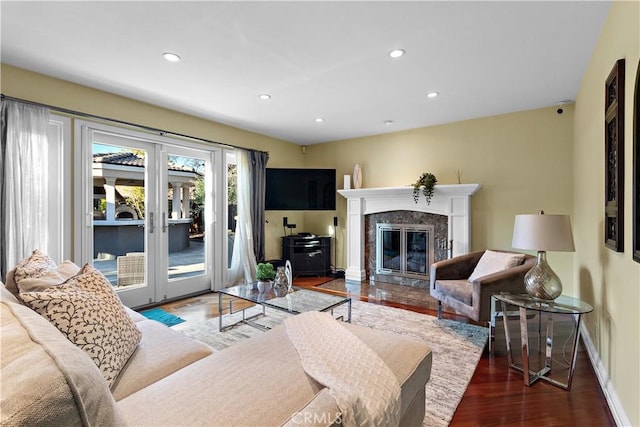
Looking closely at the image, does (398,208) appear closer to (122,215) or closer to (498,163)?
(498,163)

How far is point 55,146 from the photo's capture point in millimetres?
2965

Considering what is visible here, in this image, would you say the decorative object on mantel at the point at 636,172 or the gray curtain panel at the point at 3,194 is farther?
the gray curtain panel at the point at 3,194

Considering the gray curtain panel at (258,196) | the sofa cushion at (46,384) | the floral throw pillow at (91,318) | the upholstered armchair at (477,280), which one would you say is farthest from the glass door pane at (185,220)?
the sofa cushion at (46,384)

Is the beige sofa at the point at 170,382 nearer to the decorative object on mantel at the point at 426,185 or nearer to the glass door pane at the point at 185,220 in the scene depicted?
the glass door pane at the point at 185,220

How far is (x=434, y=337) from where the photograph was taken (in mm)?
2783

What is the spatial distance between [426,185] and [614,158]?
242 cm

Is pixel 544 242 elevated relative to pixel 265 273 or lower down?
elevated

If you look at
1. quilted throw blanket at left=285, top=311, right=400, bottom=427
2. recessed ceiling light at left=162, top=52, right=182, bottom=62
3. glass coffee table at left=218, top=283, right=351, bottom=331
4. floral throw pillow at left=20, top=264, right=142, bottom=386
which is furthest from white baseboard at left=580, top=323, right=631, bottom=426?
recessed ceiling light at left=162, top=52, right=182, bottom=62

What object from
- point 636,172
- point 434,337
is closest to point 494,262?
point 434,337

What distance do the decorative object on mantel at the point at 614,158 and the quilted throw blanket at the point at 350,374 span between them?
1594mm

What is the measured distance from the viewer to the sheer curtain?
2.59 meters

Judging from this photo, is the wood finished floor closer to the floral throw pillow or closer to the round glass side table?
the round glass side table

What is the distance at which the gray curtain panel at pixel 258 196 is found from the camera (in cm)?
481

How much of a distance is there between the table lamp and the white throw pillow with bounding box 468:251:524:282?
74 cm
